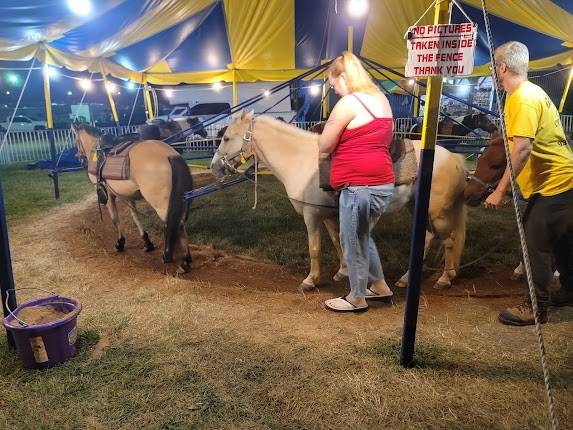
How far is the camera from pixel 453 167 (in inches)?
159

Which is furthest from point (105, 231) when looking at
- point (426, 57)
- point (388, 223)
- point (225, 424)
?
point (426, 57)

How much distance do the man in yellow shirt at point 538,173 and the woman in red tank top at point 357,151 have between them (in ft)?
2.81

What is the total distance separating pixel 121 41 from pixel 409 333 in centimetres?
803

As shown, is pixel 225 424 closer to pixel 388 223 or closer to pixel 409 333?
pixel 409 333

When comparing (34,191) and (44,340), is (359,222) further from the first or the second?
(34,191)

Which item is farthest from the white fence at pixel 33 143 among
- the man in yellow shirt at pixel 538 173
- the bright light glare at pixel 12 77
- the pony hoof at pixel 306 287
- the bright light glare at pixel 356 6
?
the bright light glare at pixel 12 77

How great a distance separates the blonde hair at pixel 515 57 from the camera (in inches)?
113

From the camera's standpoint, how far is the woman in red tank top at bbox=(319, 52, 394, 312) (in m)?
3.11

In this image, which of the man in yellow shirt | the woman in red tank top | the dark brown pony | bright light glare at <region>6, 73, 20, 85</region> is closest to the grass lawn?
the man in yellow shirt

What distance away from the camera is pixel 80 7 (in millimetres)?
6395

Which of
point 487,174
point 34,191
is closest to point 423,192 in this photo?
point 487,174

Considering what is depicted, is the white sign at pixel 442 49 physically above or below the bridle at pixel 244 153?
above

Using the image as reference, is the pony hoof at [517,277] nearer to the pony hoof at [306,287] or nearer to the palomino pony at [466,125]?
the pony hoof at [306,287]

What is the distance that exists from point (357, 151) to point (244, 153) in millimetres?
1600
